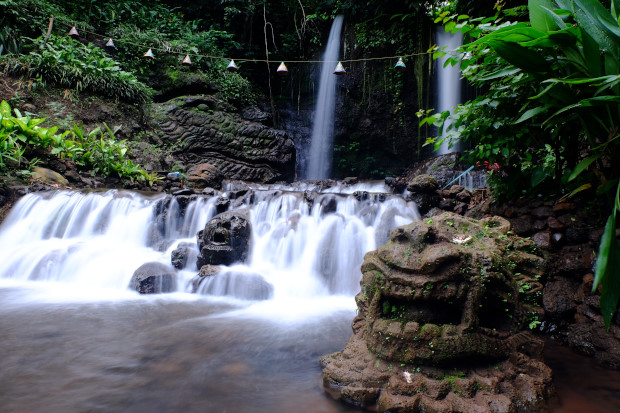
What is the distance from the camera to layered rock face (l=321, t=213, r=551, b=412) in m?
2.05

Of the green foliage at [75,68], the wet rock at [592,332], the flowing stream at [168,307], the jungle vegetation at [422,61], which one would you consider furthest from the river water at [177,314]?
the green foliage at [75,68]

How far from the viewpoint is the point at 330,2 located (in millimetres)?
15039

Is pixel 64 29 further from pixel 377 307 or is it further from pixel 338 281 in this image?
pixel 377 307

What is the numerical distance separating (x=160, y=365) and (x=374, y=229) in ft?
14.3

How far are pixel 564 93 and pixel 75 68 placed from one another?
12870 millimetres

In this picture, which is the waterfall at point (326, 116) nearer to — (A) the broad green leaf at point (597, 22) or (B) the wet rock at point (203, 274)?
(B) the wet rock at point (203, 274)

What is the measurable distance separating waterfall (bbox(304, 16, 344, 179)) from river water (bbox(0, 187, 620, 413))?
24.4 ft

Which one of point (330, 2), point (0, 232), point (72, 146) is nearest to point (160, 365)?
A: point (0, 232)

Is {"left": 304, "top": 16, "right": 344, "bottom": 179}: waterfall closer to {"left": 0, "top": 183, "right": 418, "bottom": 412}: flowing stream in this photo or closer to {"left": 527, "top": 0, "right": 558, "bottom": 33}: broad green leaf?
{"left": 0, "top": 183, "right": 418, "bottom": 412}: flowing stream

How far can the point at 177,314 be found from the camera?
414 cm

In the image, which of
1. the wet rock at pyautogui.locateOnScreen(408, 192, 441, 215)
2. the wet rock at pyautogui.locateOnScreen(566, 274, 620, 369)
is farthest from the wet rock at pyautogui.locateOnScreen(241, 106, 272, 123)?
the wet rock at pyautogui.locateOnScreen(566, 274, 620, 369)

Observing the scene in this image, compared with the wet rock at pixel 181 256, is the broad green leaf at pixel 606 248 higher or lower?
higher

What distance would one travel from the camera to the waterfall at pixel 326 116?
15.0 metres

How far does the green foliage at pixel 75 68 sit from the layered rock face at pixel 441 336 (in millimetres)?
12233
